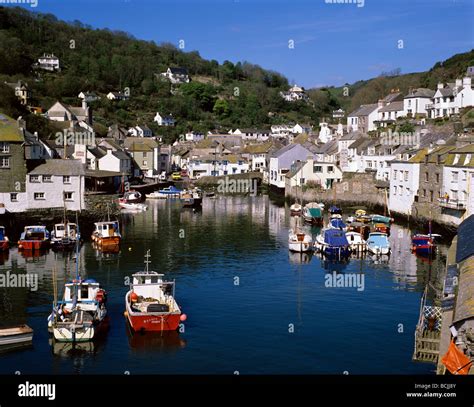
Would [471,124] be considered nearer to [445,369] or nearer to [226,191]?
[226,191]

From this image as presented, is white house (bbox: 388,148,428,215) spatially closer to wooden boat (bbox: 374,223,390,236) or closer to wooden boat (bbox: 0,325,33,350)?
wooden boat (bbox: 374,223,390,236)

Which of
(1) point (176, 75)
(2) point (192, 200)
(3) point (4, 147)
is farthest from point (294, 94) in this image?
(3) point (4, 147)

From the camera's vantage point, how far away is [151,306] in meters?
16.3

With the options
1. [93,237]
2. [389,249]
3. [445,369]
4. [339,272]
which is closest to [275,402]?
[445,369]

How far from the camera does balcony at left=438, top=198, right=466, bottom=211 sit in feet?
97.2

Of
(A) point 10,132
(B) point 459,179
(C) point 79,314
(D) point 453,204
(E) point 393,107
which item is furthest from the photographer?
(E) point 393,107

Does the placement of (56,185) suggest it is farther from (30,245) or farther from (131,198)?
(131,198)

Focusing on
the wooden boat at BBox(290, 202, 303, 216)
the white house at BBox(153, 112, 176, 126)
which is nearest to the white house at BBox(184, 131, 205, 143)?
the white house at BBox(153, 112, 176, 126)

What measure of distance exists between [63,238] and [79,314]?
12680 millimetres

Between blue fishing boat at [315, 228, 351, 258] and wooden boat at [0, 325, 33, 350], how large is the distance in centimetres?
1503

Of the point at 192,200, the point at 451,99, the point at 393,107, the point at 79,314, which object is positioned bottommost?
the point at 79,314

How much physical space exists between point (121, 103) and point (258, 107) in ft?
89.0

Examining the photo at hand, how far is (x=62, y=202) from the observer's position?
35219 mm

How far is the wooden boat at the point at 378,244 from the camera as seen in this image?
1063 inches
